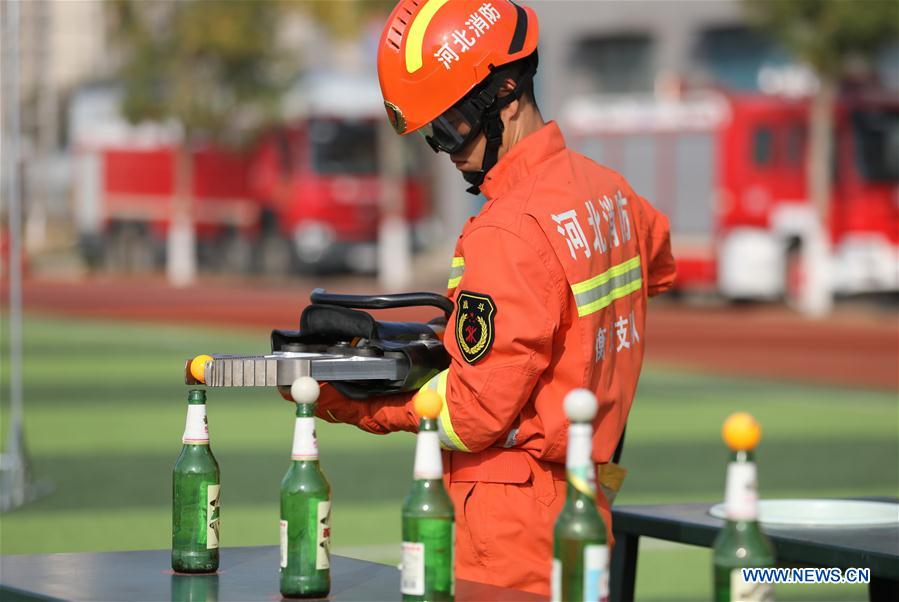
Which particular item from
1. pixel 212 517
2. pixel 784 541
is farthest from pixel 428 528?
pixel 784 541

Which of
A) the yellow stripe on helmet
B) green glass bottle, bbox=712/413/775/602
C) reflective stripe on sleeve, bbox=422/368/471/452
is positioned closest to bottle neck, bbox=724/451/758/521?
green glass bottle, bbox=712/413/775/602

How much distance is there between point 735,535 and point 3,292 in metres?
37.0

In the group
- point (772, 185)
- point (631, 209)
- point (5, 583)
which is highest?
point (772, 185)

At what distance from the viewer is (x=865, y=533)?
4645mm

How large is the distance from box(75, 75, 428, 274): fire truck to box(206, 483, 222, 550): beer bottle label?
115 feet

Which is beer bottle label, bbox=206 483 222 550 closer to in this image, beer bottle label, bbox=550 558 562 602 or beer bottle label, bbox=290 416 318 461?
beer bottle label, bbox=290 416 318 461

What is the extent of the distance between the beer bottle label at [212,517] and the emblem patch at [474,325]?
59cm

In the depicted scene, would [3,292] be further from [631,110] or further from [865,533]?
[865,533]

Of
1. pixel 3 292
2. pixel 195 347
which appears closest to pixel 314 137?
pixel 3 292

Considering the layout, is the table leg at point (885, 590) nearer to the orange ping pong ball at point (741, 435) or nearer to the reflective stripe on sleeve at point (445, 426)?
the reflective stripe on sleeve at point (445, 426)

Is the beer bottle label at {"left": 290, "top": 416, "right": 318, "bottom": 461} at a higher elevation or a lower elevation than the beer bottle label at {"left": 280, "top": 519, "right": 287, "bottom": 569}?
higher

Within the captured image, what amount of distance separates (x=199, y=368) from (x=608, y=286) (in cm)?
97

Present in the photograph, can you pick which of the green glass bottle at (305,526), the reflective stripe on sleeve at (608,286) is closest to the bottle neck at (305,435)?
the green glass bottle at (305,526)

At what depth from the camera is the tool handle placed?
4.21 m
